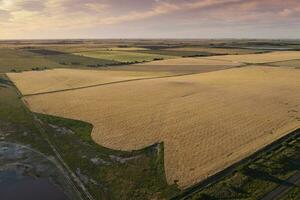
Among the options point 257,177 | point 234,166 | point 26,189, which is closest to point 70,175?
point 26,189

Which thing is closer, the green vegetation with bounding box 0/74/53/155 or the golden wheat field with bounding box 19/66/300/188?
the golden wheat field with bounding box 19/66/300/188

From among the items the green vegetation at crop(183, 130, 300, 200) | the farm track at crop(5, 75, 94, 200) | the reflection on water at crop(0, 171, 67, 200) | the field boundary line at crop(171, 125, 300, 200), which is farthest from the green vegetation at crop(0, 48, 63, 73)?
the green vegetation at crop(183, 130, 300, 200)

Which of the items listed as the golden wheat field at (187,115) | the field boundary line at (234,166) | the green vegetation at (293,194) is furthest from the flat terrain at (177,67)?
the green vegetation at (293,194)

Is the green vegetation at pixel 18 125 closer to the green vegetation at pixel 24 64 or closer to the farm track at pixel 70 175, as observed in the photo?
the farm track at pixel 70 175

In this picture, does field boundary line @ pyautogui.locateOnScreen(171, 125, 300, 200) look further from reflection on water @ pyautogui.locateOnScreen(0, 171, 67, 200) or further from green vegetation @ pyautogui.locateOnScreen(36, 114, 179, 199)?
reflection on water @ pyautogui.locateOnScreen(0, 171, 67, 200)

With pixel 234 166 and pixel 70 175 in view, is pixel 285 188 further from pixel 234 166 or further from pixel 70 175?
pixel 70 175

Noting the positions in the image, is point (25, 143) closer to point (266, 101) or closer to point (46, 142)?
point (46, 142)

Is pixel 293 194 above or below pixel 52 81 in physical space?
below
